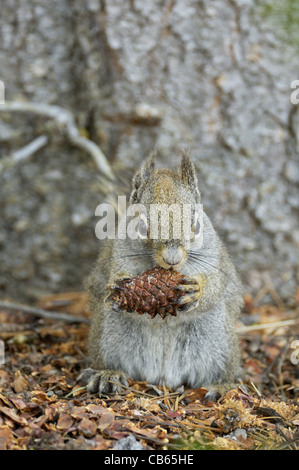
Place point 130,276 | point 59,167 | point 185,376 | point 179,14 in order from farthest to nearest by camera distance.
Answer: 1. point 59,167
2. point 179,14
3. point 185,376
4. point 130,276

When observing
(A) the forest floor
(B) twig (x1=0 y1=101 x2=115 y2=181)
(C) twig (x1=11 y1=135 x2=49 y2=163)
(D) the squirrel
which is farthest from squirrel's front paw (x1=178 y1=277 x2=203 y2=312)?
(C) twig (x1=11 y1=135 x2=49 y2=163)

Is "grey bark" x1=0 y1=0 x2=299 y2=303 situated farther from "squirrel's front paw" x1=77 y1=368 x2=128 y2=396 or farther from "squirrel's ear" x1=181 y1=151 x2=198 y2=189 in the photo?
"squirrel's front paw" x1=77 y1=368 x2=128 y2=396

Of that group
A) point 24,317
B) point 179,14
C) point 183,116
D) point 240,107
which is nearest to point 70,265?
point 24,317

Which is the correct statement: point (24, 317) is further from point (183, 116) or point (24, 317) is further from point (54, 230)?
point (183, 116)

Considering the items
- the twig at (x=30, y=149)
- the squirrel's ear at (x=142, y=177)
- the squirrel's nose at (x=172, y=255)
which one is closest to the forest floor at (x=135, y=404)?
the squirrel's nose at (x=172, y=255)
